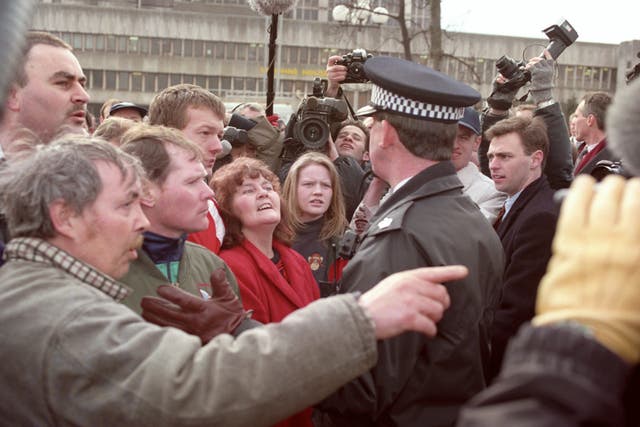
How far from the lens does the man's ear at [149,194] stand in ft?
9.01

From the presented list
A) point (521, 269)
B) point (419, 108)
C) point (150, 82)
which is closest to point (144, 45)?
point (150, 82)

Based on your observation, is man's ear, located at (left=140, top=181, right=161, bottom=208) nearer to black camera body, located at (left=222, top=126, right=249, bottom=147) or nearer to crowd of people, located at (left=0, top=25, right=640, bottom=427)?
crowd of people, located at (left=0, top=25, right=640, bottom=427)

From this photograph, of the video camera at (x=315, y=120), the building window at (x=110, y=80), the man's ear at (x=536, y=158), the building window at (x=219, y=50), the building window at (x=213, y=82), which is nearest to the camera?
the man's ear at (x=536, y=158)

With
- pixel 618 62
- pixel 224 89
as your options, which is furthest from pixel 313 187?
pixel 618 62

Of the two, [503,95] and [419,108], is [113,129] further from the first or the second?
[503,95]

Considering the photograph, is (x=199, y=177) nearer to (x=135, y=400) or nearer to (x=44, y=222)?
(x=44, y=222)

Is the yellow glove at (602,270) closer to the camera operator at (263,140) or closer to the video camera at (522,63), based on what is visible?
the video camera at (522,63)

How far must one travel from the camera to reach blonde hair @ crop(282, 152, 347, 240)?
5062mm

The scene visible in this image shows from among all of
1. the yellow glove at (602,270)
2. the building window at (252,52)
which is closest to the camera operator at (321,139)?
the yellow glove at (602,270)

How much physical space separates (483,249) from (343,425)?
84 centimetres

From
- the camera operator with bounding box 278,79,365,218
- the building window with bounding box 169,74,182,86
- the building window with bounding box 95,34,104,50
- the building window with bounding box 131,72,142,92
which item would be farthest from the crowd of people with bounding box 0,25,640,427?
the building window with bounding box 169,74,182,86

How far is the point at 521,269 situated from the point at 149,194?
1984mm

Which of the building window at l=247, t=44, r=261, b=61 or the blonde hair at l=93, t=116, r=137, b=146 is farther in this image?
the building window at l=247, t=44, r=261, b=61

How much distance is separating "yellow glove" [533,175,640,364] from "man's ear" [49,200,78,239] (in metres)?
1.38
